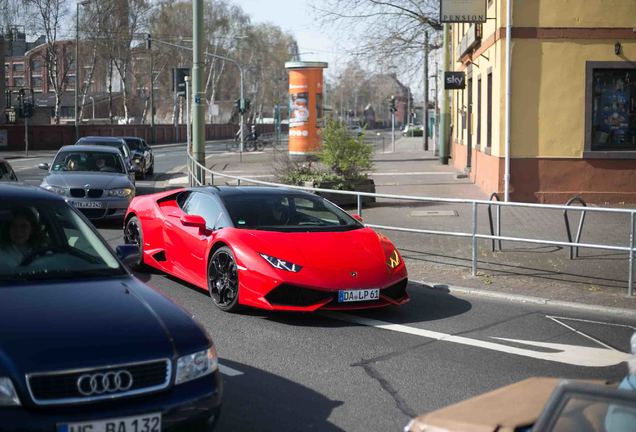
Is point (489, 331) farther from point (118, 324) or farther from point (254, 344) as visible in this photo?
point (118, 324)

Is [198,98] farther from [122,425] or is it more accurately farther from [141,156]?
[122,425]

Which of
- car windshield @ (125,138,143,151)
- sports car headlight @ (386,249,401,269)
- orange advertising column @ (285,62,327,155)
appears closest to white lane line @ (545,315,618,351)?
sports car headlight @ (386,249,401,269)

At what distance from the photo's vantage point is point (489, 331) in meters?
8.57

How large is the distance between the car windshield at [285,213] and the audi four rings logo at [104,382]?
16.7 ft

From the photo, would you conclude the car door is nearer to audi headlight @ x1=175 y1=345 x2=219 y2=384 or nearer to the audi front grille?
audi headlight @ x1=175 y1=345 x2=219 y2=384

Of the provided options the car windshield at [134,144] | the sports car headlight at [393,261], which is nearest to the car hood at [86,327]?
the sports car headlight at [393,261]

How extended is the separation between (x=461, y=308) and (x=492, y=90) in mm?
13696

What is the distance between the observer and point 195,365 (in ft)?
15.8

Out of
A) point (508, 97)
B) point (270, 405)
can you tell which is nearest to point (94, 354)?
point (270, 405)

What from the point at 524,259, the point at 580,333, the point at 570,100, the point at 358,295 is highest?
the point at 570,100

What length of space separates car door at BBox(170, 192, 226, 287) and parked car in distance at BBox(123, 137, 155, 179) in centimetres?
2254

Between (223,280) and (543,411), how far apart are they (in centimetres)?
636

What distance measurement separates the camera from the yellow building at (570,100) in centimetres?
1989

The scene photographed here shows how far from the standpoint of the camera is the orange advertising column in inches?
1583
